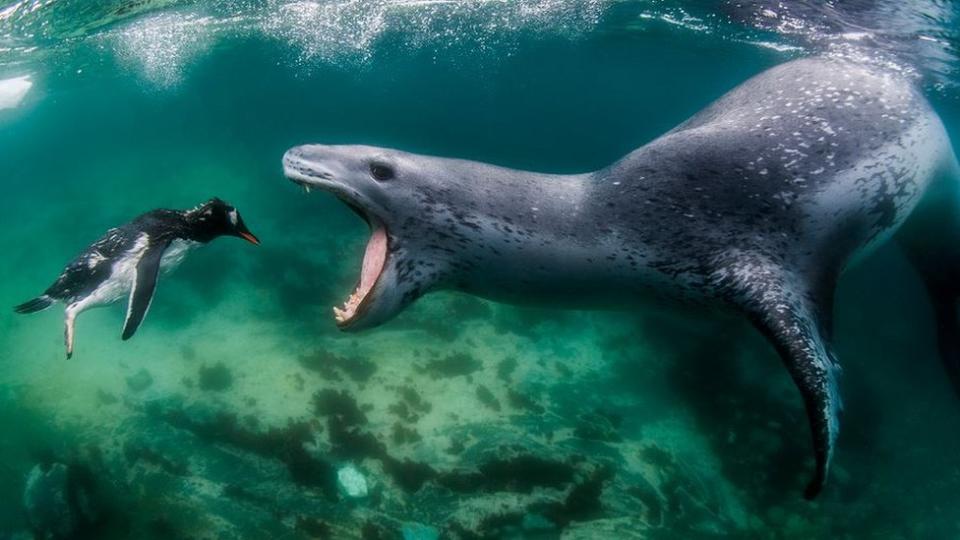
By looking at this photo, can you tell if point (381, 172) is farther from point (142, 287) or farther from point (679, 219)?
point (142, 287)

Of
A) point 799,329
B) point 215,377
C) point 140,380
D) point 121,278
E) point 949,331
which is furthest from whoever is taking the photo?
point 140,380

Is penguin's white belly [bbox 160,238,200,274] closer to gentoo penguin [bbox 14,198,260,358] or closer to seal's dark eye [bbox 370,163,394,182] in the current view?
gentoo penguin [bbox 14,198,260,358]

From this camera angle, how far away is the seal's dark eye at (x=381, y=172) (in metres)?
2.98

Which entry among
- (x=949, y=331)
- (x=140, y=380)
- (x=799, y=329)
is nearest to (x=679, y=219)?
(x=799, y=329)

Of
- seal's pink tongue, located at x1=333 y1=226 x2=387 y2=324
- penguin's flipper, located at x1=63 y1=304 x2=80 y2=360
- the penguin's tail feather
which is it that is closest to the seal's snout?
seal's pink tongue, located at x1=333 y1=226 x2=387 y2=324

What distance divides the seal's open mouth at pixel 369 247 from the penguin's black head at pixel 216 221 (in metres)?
1.27

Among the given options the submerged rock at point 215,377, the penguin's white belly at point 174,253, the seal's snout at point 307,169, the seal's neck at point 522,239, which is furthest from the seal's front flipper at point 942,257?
the submerged rock at point 215,377

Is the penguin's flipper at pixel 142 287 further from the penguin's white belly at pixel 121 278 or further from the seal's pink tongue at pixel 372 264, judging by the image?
the seal's pink tongue at pixel 372 264

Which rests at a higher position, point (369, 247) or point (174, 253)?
point (369, 247)

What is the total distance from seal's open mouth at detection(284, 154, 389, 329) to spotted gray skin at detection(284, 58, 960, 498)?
14 mm

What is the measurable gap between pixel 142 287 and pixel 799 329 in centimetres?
422

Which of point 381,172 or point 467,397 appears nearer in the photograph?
point 381,172

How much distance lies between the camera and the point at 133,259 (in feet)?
13.9

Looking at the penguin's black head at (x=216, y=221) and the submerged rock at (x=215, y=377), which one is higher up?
the penguin's black head at (x=216, y=221)
